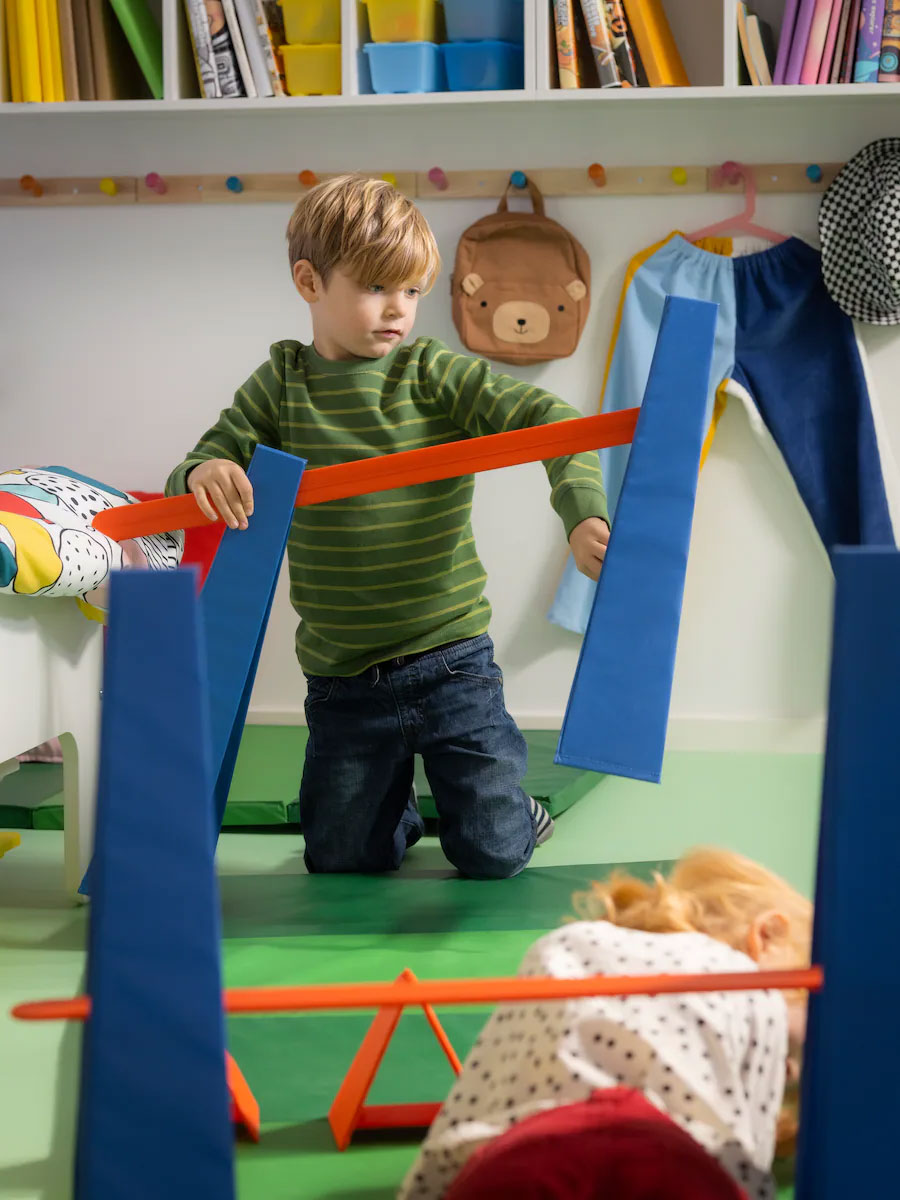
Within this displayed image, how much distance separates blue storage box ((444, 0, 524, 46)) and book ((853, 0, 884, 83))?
53cm

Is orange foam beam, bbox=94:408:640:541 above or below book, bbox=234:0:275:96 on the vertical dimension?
below

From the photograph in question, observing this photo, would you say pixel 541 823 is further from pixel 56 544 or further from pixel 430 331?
pixel 430 331

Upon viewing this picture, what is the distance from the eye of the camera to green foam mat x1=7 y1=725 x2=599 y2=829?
1630 mm

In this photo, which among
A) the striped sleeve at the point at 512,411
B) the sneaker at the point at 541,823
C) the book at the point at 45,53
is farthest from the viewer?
the book at the point at 45,53

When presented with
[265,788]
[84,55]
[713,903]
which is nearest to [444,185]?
[84,55]

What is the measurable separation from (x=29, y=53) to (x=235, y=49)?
0.33 m

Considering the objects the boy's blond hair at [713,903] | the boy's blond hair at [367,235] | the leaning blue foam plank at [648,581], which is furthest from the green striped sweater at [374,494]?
the boy's blond hair at [713,903]

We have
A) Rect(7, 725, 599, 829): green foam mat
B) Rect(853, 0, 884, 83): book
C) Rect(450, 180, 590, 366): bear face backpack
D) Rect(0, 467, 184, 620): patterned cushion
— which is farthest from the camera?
Rect(450, 180, 590, 366): bear face backpack

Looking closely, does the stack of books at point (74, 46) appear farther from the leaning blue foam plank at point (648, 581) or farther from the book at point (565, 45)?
the leaning blue foam plank at point (648, 581)

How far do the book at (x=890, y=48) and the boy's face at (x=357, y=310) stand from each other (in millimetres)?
1025

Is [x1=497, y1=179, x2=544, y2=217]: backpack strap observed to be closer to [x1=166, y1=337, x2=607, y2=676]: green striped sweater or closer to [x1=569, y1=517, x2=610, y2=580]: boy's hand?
[x1=166, y1=337, x2=607, y2=676]: green striped sweater

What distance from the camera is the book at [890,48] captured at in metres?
1.86

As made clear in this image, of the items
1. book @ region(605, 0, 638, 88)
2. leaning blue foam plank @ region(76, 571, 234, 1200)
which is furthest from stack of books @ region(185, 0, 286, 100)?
leaning blue foam plank @ region(76, 571, 234, 1200)

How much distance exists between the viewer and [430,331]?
215 cm
